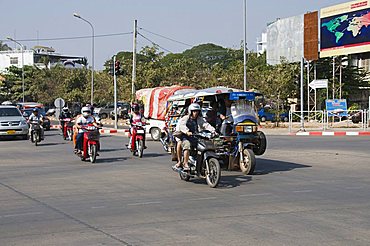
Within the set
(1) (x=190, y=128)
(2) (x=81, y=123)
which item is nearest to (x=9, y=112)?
(2) (x=81, y=123)

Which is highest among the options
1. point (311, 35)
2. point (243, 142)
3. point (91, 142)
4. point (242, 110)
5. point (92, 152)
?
point (311, 35)

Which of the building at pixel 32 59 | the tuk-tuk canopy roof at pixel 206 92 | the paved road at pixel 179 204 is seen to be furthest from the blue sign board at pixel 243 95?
the building at pixel 32 59

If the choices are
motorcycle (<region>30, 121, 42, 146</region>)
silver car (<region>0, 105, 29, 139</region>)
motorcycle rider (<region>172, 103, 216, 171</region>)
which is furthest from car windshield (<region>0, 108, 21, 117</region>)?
motorcycle rider (<region>172, 103, 216, 171</region>)

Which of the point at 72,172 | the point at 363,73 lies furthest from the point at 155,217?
the point at 363,73

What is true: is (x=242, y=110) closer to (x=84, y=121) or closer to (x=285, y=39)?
(x=84, y=121)

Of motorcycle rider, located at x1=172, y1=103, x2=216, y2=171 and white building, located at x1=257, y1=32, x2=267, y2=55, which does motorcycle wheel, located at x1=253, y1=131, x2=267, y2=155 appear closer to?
motorcycle rider, located at x1=172, y1=103, x2=216, y2=171

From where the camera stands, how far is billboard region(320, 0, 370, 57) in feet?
183

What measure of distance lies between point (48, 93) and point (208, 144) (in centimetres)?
6851

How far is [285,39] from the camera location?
66.2m

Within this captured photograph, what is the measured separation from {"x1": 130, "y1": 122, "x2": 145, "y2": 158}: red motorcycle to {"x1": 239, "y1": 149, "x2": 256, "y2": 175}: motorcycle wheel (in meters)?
5.57

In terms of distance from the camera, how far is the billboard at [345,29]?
55.9 m

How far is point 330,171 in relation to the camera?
601 inches

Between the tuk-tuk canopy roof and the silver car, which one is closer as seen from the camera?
the tuk-tuk canopy roof

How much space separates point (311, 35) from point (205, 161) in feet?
86.4
